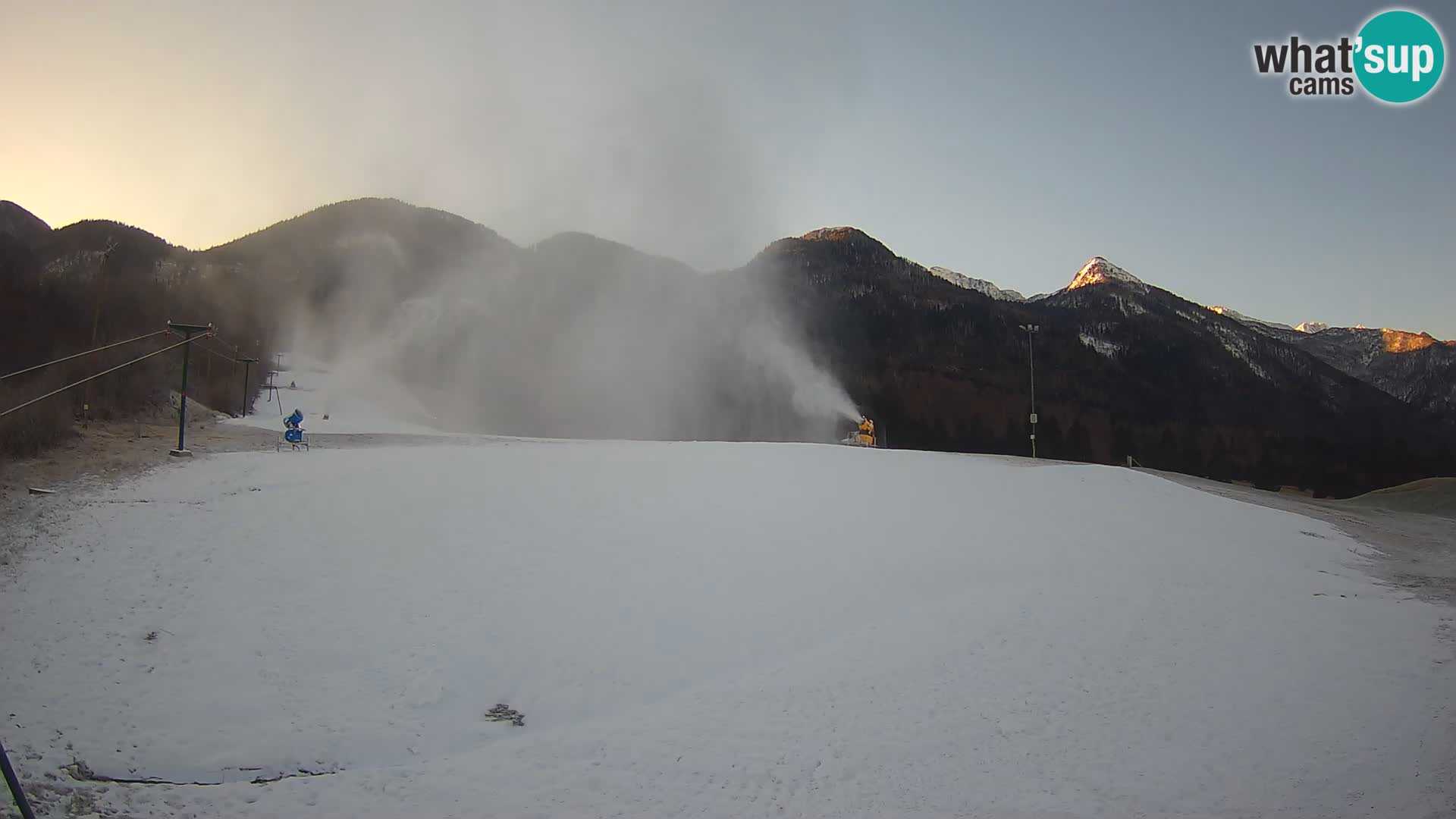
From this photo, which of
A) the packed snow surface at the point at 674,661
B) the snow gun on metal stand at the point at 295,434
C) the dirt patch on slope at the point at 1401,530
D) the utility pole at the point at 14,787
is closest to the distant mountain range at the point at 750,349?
the dirt patch on slope at the point at 1401,530

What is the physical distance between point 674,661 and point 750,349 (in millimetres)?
55232

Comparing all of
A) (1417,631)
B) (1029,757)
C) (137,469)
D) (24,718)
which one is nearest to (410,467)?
(137,469)

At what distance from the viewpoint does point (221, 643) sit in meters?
8.88

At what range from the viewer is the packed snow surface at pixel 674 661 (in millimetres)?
7172

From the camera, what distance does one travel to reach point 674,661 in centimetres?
1009

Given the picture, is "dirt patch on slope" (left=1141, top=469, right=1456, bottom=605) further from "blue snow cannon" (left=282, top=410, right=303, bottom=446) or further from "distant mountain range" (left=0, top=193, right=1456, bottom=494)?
"distant mountain range" (left=0, top=193, right=1456, bottom=494)

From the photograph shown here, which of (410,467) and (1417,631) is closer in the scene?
(1417,631)

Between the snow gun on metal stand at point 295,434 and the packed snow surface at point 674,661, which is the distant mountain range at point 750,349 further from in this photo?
the packed snow surface at point 674,661

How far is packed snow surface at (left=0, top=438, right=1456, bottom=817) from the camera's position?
717 cm

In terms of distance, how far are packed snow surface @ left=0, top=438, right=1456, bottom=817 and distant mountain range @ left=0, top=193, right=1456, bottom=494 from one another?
123ft

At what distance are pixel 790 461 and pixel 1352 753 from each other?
14320 mm

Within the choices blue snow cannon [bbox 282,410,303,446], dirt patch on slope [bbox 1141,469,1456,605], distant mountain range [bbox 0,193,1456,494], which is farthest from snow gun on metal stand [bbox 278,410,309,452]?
distant mountain range [bbox 0,193,1456,494]

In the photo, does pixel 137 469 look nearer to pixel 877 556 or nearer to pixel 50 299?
pixel 877 556

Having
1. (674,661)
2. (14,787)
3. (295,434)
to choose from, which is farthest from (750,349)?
(14,787)
